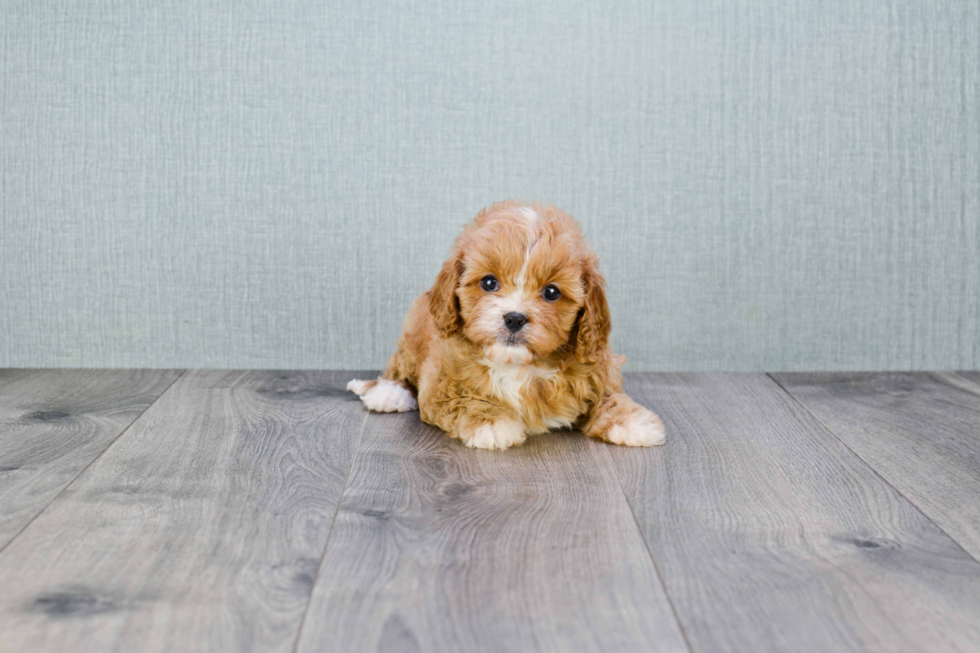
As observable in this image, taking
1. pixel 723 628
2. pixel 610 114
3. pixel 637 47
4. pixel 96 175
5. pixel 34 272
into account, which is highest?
pixel 637 47

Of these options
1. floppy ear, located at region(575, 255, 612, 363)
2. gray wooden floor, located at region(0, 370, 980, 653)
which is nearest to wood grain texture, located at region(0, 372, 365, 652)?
gray wooden floor, located at region(0, 370, 980, 653)

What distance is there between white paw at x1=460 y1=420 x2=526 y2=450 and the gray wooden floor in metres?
0.02

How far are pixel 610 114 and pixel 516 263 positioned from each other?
105cm

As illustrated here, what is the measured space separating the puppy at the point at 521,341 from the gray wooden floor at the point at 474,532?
0.07 metres

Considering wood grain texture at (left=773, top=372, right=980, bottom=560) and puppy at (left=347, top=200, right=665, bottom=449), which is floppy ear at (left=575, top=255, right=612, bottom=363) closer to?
puppy at (left=347, top=200, right=665, bottom=449)

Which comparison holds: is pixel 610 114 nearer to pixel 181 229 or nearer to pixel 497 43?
pixel 497 43

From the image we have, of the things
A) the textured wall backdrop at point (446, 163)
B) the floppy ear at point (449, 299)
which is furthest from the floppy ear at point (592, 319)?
the textured wall backdrop at point (446, 163)

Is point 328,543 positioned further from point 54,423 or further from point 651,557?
point 54,423

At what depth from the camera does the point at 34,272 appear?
2.76m

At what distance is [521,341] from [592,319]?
181 mm

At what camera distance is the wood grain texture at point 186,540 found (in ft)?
3.91

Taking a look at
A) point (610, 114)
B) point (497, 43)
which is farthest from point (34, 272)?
point (610, 114)

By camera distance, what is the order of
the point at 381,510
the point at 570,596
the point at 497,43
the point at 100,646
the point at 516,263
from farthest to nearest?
the point at 497,43
the point at 516,263
the point at 381,510
the point at 570,596
the point at 100,646

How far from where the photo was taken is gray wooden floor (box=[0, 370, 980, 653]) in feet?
3.94
